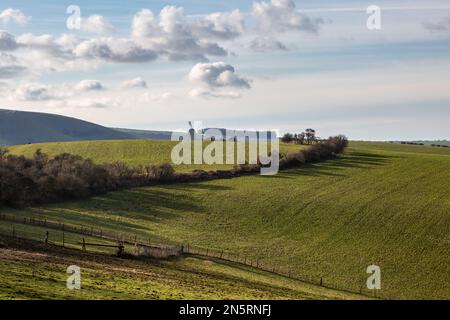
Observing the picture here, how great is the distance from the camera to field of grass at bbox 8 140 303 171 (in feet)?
396

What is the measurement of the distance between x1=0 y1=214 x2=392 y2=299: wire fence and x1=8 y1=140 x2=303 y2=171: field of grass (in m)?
46.8

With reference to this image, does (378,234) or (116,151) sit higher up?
(116,151)

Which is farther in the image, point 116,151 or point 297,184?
point 116,151

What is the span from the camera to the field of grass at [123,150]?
121 m

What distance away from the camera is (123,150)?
439 ft

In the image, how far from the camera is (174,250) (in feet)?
182

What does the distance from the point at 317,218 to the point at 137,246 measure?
104 ft

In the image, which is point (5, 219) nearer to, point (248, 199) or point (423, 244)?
point (248, 199)

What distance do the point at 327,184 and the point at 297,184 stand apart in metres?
5.15

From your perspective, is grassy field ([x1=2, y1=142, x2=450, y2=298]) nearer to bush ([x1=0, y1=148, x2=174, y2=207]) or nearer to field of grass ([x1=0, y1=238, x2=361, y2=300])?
bush ([x1=0, y1=148, x2=174, y2=207])

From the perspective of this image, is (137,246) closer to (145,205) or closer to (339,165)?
(145,205)

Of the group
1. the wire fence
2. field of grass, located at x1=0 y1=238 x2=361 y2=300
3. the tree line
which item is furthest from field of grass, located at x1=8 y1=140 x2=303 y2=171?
field of grass, located at x1=0 y1=238 x2=361 y2=300
